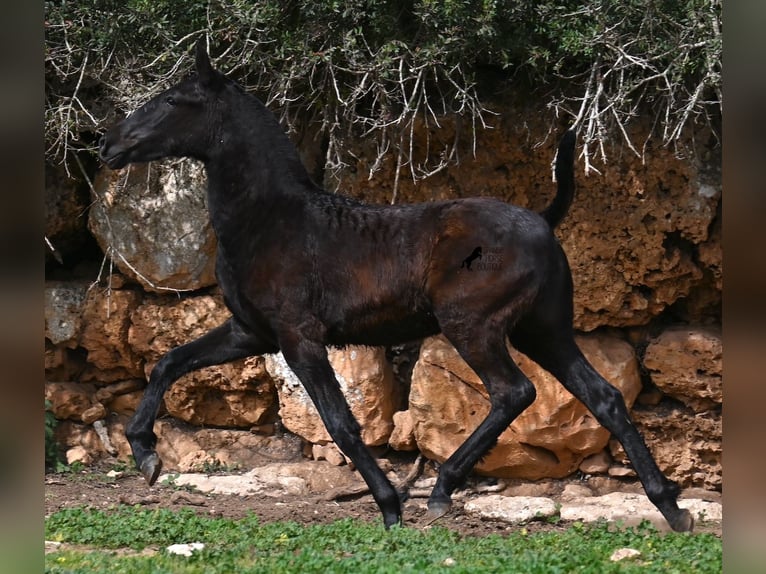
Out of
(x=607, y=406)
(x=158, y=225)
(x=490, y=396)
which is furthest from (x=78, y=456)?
(x=607, y=406)

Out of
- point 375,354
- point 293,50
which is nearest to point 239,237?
point 293,50

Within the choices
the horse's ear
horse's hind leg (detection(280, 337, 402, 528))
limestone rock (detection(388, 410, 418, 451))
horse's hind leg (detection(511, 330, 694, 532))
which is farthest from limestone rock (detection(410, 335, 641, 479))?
the horse's ear

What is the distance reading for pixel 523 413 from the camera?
789cm

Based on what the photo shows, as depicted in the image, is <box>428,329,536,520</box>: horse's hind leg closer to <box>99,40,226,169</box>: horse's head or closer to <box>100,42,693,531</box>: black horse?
<box>100,42,693,531</box>: black horse

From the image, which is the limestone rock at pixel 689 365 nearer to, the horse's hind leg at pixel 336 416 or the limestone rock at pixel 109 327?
the horse's hind leg at pixel 336 416

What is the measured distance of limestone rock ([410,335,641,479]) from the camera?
783 centimetres

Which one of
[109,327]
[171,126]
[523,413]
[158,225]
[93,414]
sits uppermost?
[171,126]

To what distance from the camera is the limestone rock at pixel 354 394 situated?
26.9 feet

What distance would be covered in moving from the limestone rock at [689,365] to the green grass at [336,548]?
178 centimetres

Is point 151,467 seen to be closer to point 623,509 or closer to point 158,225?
point 158,225

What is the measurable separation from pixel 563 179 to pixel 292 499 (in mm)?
3456

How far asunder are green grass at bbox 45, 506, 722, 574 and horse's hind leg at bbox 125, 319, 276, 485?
554 mm

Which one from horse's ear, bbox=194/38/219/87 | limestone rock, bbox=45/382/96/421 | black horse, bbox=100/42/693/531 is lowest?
limestone rock, bbox=45/382/96/421
